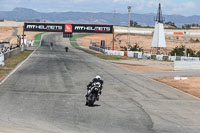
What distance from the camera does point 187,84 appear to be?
101 feet

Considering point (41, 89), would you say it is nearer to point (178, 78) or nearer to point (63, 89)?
point (63, 89)

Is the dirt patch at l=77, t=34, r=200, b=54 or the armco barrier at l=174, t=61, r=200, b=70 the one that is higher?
the dirt patch at l=77, t=34, r=200, b=54

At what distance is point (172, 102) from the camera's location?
21.2m

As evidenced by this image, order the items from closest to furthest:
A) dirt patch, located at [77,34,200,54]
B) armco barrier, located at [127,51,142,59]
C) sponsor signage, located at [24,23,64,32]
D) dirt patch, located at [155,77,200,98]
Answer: dirt patch, located at [155,77,200,98]
armco barrier, located at [127,51,142,59]
sponsor signage, located at [24,23,64,32]
dirt patch, located at [77,34,200,54]

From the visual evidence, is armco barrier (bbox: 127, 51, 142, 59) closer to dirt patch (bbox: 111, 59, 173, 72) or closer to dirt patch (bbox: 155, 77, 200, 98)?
dirt patch (bbox: 111, 59, 173, 72)

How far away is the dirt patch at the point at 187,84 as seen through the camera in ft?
88.8

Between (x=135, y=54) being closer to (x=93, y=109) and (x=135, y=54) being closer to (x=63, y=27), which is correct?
(x=63, y=27)

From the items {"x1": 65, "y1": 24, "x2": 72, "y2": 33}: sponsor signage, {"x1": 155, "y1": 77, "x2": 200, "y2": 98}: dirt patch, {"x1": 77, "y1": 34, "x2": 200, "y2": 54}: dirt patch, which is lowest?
{"x1": 155, "y1": 77, "x2": 200, "y2": 98}: dirt patch

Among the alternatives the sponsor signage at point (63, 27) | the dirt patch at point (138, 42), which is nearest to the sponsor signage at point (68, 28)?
the sponsor signage at point (63, 27)

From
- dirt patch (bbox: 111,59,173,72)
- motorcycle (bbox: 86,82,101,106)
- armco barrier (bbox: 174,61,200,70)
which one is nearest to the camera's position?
motorcycle (bbox: 86,82,101,106)

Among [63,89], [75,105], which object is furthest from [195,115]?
[63,89]

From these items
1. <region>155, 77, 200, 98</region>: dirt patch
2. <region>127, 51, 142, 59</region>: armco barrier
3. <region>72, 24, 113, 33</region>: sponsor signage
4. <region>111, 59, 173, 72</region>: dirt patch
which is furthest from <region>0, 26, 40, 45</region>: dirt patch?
<region>155, 77, 200, 98</region>: dirt patch

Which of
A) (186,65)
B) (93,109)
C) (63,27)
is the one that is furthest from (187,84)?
(63,27)

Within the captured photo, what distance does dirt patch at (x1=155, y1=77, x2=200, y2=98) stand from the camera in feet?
88.8
